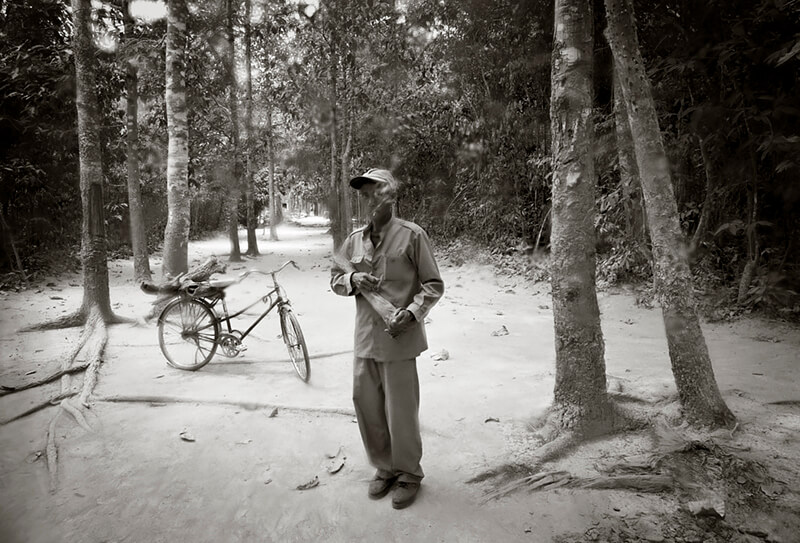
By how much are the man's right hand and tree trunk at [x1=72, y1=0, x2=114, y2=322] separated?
5616 millimetres

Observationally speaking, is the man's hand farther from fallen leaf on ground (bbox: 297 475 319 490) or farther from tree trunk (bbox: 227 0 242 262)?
tree trunk (bbox: 227 0 242 262)

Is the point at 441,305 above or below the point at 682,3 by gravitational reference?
below

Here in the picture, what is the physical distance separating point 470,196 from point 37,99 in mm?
10573

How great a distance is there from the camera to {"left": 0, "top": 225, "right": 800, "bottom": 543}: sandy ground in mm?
2738

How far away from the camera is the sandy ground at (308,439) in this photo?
2.74 metres

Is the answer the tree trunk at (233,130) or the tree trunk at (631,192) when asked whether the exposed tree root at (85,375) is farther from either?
the tree trunk at (233,130)

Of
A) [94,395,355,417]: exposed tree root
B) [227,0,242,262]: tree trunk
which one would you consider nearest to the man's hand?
[94,395,355,417]: exposed tree root

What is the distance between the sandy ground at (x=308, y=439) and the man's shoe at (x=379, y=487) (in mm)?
80

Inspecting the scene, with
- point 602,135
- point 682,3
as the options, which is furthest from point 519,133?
point 682,3

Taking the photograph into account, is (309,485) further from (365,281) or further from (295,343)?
(295,343)

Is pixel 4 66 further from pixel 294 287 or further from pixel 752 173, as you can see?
pixel 752 173

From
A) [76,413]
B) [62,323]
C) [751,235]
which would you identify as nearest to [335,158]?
[62,323]

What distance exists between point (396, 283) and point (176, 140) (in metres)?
6.75

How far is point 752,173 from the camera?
6715 mm
